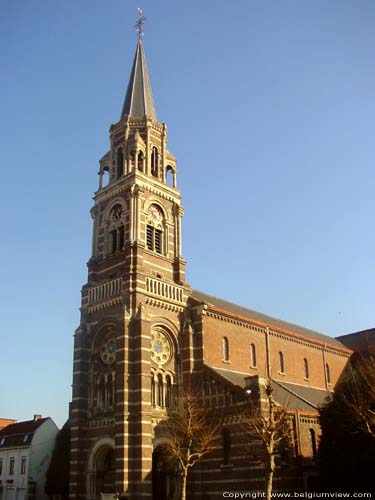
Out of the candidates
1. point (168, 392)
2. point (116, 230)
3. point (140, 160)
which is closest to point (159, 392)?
point (168, 392)

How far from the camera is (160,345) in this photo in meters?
44.4

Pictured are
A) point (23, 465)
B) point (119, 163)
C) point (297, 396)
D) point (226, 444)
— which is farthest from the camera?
point (23, 465)

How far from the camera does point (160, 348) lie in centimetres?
4425

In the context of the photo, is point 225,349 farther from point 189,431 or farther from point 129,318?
point 189,431

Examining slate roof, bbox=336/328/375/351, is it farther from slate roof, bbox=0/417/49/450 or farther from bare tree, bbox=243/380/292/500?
slate roof, bbox=0/417/49/450

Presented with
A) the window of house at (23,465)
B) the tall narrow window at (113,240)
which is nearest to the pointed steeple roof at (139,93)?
the tall narrow window at (113,240)

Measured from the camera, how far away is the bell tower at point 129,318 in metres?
40.4

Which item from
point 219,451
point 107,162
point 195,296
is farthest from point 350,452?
point 107,162

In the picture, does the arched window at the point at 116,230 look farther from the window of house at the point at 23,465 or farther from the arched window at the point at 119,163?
the window of house at the point at 23,465

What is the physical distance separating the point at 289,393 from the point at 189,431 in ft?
44.8

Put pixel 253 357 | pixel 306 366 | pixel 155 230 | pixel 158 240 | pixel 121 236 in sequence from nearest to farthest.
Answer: pixel 121 236, pixel 155 230, pixel 158 240, pixel 253 357, pixel 306 366

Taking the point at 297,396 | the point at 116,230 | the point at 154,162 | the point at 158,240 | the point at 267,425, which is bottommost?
the point at 267,425

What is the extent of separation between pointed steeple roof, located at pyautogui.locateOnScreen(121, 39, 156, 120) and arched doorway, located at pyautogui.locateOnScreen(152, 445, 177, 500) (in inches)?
1180

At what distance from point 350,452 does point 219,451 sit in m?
9.80
